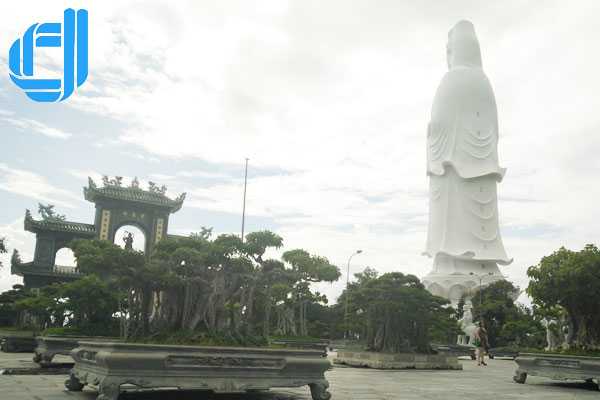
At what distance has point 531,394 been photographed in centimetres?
1298

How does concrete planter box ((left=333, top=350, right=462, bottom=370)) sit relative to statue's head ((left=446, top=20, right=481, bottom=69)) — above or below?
below

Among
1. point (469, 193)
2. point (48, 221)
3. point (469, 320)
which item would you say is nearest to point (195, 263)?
point (48, 221)

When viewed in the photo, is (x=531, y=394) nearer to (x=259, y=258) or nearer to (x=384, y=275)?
(x=259, y=258)

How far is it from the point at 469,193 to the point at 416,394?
2028 inches

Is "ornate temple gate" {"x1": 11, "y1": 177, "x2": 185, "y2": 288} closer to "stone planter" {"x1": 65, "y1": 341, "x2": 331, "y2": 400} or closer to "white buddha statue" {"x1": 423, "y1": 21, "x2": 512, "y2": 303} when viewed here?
"white buddha statue" {"x1": 423, "y1": 21, "x2": 512, "y2": 303}

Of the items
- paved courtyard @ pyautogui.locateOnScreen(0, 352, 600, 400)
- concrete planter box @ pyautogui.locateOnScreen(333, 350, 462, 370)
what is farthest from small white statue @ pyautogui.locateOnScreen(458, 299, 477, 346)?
paved courtyard @ pyautogui.locateOnScreen(0, 352, 600, 400)

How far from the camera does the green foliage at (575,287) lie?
16.4 meters

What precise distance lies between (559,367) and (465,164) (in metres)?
47.2

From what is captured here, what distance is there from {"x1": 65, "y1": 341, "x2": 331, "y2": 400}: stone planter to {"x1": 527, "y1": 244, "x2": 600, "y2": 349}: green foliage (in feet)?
30.1

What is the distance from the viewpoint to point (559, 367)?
1500cm

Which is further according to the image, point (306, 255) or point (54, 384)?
point (306, 255)

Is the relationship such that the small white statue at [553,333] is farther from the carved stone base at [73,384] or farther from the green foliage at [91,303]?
the carved stone base at [73,384]

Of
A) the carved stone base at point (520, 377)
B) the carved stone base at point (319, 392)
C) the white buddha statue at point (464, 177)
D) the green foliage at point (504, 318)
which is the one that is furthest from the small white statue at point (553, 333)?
the white buddha statue at point (464, 177)

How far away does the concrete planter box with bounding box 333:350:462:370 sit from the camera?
22.1m
